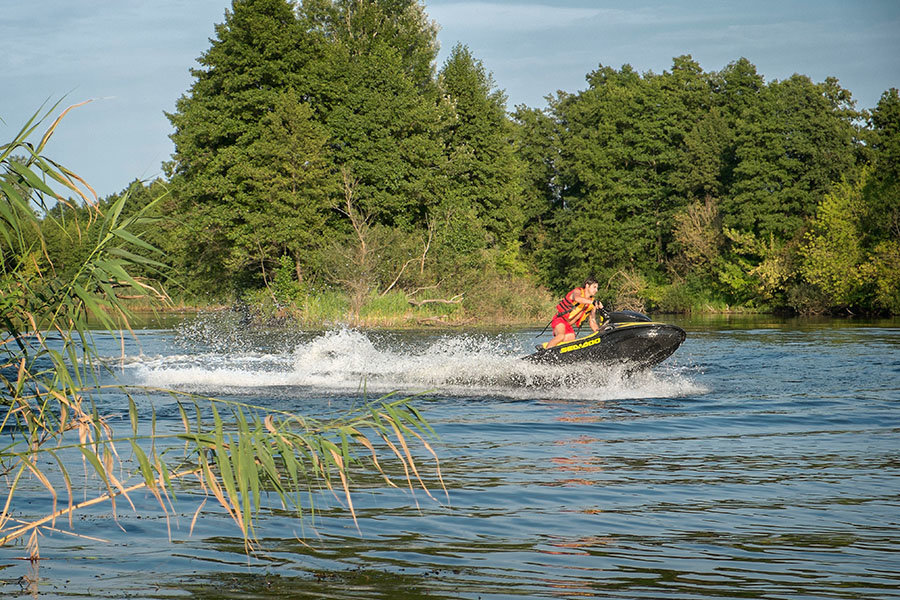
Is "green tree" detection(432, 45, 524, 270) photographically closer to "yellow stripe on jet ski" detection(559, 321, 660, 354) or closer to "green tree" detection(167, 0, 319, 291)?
"green tree" detection(167, 0, 319, 291)

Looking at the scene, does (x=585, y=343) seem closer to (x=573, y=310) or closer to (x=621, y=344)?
(x=621, y=344)

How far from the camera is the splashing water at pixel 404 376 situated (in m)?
13.9

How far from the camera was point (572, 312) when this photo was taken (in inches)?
555

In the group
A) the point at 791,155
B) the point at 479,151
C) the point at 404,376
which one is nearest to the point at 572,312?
the point at 404,376

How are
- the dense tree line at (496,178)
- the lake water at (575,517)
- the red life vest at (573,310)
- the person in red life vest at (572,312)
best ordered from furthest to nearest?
1. the dense tree line at (496,178)
2. the red life vest at (573,310)
3. the person in red life vest at (572,312)
4. the lake water at (575,517)

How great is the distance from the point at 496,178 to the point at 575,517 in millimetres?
44371

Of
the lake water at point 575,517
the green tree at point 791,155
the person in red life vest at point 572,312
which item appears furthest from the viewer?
the green tree at point 791,155

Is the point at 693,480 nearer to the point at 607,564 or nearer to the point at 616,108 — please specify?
the point at 607,564

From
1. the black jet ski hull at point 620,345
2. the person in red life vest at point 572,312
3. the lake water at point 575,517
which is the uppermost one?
the person in red life vest at point 572,312

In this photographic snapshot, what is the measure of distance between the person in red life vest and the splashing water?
466mm

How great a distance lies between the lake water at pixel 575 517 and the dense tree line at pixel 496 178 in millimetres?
20625

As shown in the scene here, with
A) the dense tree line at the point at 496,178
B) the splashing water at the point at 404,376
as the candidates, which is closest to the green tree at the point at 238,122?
the dense tree line at the point at 496,178

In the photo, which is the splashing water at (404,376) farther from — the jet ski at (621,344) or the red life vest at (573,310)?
the red life vest at (573,310)

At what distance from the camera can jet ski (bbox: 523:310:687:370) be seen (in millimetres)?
13586
